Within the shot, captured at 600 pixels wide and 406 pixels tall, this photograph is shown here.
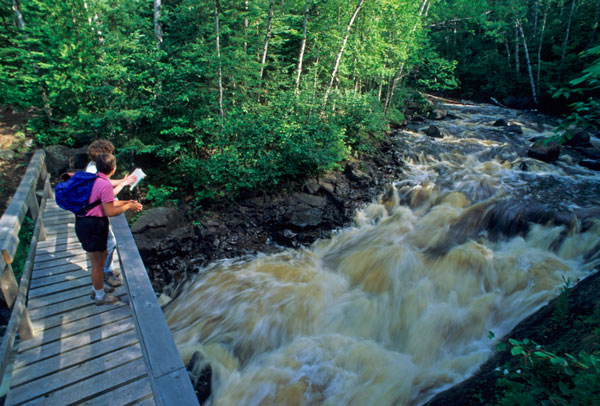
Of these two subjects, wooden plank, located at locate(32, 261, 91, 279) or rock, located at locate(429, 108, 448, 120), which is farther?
rock, located at locate(429, 108, 448, 120)

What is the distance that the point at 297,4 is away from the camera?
14.9m

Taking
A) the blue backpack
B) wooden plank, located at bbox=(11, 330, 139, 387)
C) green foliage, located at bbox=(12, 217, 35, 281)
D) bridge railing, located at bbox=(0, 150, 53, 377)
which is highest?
the blue backpack

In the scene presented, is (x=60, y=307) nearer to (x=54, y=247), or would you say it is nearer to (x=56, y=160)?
(x=54, y=247)

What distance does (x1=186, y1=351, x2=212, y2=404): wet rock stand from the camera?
4688mm

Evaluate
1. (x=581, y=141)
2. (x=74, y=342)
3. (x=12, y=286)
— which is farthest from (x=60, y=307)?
(x=581, y=141)

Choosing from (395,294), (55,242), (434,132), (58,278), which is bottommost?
(395,294)

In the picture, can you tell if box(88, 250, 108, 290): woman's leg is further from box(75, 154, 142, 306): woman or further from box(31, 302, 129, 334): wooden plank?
box(31, 302, 129, 334): wooden plank

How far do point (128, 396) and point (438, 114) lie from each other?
20.1 metres

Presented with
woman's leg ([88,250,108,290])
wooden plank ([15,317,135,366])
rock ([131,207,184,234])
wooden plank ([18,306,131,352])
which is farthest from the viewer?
rock ([131,207,184,234])

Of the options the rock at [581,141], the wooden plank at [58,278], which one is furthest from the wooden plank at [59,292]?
the rock at [581,141]

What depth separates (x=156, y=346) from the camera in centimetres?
244

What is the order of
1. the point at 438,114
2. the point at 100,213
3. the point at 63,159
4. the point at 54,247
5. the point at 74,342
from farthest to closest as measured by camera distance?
the point at 438,114 < the point at 63,159 < the point at 54,247 < the point at 100,213 < the point at 74,342

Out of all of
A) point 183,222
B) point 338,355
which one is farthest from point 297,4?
point 338,355

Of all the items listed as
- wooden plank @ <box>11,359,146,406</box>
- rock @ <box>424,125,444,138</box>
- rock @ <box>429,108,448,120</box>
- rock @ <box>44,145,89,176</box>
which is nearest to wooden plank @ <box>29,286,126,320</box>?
wooden plank @ <box>11,359,146,406</box>
